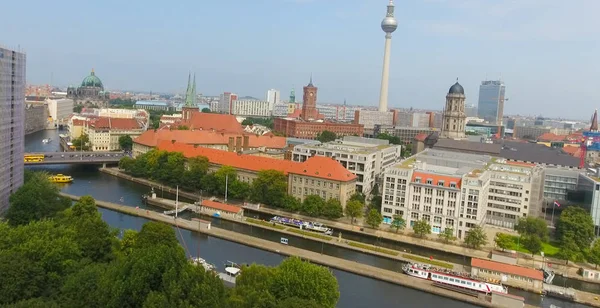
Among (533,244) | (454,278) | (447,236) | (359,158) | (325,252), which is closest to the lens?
(454,278)

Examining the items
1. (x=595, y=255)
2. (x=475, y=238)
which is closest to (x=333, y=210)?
(x=475, y=238)

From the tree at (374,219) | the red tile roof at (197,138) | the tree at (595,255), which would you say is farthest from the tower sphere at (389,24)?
the tree at (595,255)

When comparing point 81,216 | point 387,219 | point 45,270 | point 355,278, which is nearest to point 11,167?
point 81,216

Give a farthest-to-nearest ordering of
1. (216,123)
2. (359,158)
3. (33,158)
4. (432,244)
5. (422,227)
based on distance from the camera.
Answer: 1. (216,123)
2. (33,158)
3. (359,158)
4. (422,227)
5. (432,244)

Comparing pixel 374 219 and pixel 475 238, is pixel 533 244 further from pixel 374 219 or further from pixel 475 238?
pixel 374 219

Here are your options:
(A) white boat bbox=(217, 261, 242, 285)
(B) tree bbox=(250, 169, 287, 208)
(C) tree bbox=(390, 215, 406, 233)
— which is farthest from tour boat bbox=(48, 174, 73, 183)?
(C) tree bbox=(390, 215, 406, 233)
